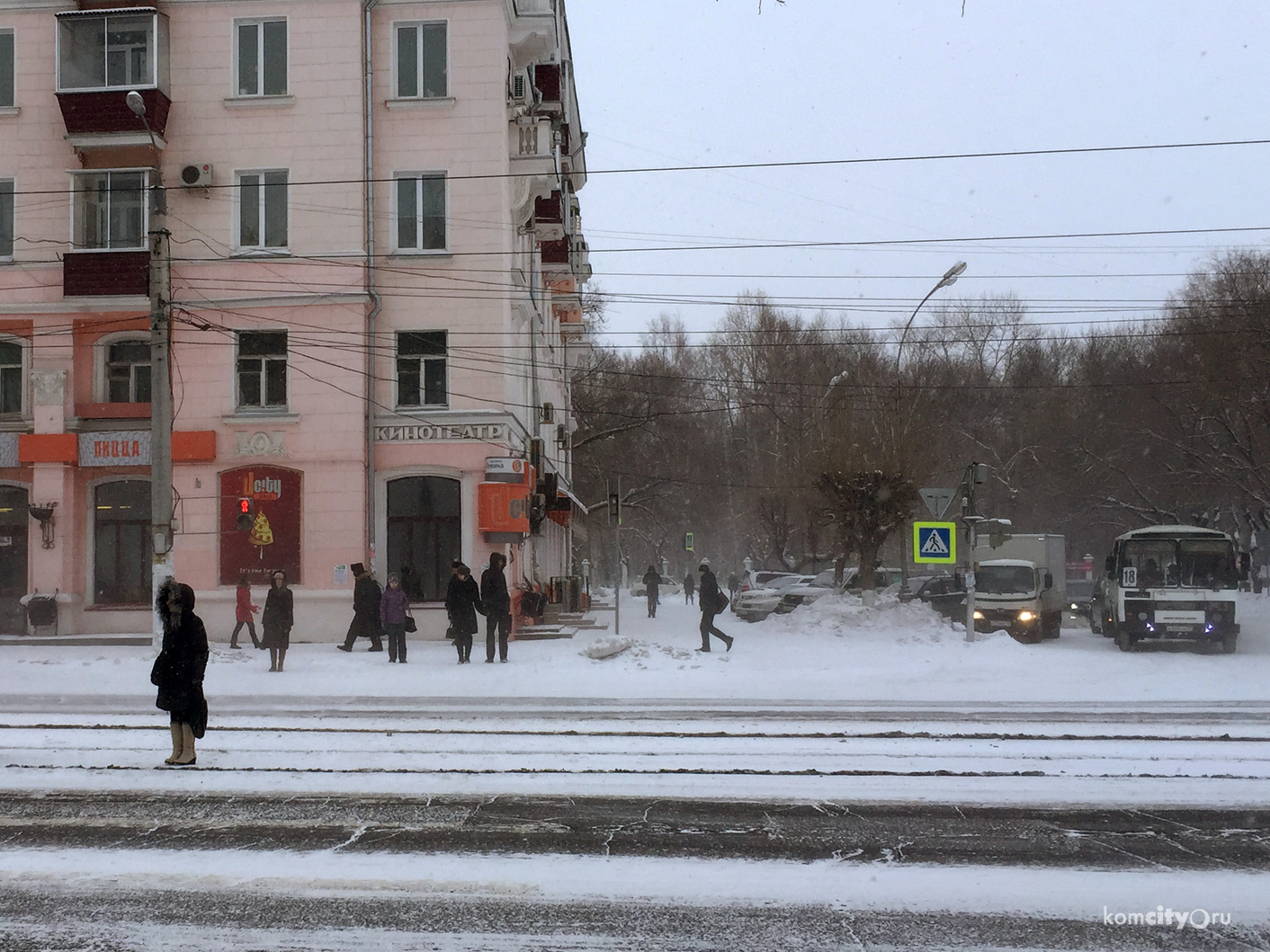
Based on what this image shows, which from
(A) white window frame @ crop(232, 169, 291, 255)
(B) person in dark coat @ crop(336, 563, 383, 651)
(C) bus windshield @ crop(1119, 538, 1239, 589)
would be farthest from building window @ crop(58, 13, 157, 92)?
(C) bus windshield @ crop(1119, 538, 1239, 589)

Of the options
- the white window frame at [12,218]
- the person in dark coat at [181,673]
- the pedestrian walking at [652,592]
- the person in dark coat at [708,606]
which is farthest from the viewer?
the pedestrian walking at [652,592]

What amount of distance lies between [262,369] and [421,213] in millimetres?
4994

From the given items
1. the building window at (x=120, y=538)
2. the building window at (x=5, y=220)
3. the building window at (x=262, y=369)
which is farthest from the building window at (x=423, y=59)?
the building window at (x=120, y=538)

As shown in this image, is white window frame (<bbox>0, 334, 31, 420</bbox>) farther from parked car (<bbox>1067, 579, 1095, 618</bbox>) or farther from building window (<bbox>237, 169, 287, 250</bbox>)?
parked car (<bbox>1067, 579, 1095, 618</bbox>)

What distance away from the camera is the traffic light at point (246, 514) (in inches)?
878

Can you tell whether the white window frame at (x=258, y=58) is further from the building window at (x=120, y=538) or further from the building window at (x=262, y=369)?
the building window at (x=120, y=538)

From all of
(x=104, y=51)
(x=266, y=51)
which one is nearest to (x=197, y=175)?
(x=266, y=51)

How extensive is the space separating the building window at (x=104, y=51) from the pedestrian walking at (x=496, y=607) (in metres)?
14.1

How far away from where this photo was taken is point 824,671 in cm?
1911

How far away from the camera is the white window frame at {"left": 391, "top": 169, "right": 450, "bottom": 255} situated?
25422 mm

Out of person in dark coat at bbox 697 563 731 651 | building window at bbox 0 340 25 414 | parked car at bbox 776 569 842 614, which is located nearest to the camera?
person in dark coat at bbox 697 563 731 651

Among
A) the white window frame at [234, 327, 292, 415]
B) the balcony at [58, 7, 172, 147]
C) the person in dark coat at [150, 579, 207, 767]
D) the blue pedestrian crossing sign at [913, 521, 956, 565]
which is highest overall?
the balcony at [58, 7, 172, 147]

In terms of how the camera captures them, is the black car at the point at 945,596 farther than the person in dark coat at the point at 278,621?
Yes

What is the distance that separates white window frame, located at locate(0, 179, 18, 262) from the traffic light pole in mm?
7560
